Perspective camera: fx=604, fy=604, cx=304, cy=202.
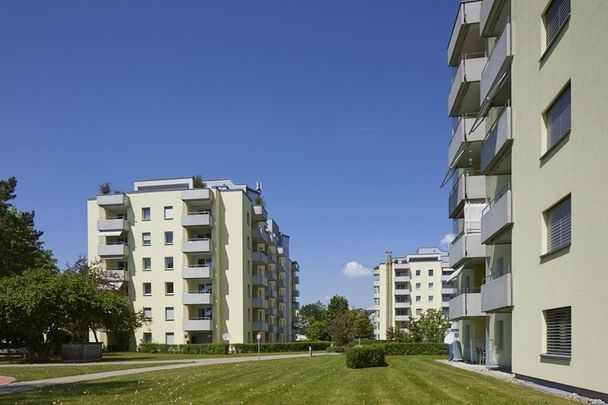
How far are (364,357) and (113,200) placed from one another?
45.0 metres

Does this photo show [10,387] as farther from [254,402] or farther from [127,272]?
[127,272]

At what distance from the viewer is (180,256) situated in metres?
64.6

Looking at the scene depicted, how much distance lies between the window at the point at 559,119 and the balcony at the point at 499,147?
3.35 m

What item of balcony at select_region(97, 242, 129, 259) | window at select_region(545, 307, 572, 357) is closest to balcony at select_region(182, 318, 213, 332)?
balcony at select_region(97, 242, 129, 259)

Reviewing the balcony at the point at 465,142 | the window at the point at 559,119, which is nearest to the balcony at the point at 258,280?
the balcony at the point at 465,142

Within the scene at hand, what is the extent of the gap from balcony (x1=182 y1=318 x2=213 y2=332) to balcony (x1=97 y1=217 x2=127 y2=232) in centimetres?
1242

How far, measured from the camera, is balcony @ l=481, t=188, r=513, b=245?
69.8ft

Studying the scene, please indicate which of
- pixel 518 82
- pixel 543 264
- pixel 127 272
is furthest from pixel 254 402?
pixel 127 272

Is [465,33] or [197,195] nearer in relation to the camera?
[465,33]

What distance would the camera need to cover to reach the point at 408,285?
12394cm

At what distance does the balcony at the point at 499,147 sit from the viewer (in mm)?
21297

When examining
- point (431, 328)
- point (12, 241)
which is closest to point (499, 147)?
point (12, 241)

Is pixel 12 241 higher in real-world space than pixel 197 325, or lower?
higher

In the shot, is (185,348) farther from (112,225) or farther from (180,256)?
(112,225)
